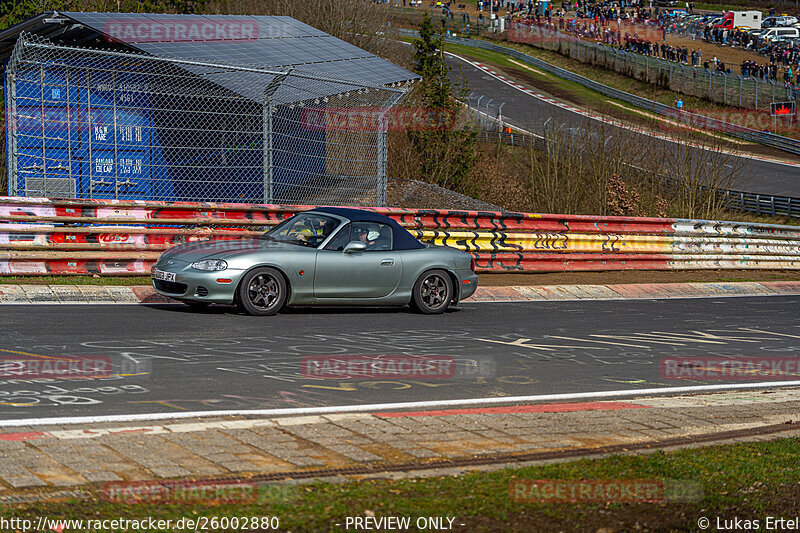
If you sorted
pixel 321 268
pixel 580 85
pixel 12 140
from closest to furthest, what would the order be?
1. pixel 321 268
2. pixel 12 140
3. pixel 580 85

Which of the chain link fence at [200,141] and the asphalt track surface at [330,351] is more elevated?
the chain link fence at [200,141]

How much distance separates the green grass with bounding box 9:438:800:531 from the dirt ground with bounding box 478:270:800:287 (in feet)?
35.2

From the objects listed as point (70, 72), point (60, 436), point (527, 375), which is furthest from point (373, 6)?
point (60, 436)

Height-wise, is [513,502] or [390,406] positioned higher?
[513,502]

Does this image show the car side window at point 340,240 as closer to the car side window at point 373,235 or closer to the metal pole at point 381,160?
the car side window at point 373,235

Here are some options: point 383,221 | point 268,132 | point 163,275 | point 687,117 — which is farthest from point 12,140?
point 687,117

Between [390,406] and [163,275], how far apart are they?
16.3 ft

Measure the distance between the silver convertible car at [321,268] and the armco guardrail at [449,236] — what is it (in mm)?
1946

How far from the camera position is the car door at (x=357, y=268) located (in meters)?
11.5

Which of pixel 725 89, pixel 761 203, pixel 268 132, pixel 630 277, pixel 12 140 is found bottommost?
pixel 630 277

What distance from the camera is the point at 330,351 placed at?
29.6 ft
